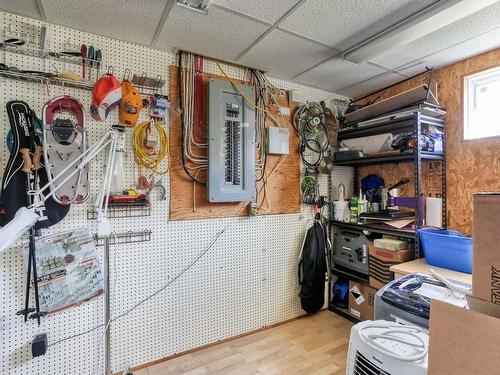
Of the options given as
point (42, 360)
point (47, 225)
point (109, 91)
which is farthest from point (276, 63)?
point (42, 360)

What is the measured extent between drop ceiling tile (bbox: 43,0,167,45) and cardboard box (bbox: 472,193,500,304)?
1846 millimetres

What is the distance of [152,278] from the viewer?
2125 millimetres

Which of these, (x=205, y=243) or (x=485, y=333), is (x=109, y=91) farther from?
(x=485, y=333)

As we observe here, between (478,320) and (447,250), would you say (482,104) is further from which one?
(478,320)

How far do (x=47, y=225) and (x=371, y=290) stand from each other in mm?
2806

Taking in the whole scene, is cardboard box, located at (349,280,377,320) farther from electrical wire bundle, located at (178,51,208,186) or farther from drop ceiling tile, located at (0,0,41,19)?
drop ceiling tile, located at (0,0,41,19)

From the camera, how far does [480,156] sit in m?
2.22

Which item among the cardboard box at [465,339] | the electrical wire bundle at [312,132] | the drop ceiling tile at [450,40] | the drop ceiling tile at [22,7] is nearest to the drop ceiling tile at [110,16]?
the drop ceiling tile at [22,7]

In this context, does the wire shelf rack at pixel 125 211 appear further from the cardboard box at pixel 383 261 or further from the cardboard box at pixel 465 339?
the cardboard box at pixel 383 261

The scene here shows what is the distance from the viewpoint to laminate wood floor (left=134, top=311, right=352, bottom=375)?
6.78 ft

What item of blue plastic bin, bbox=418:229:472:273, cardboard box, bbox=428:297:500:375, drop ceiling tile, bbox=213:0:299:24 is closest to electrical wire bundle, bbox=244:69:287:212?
drop ceiling tile, bbox=213:0:299:24

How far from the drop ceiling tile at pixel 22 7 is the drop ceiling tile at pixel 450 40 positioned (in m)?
2.50

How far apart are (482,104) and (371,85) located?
3.24 ft

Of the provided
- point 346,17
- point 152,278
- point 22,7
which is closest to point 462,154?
point 346,17
